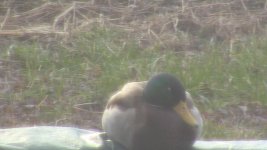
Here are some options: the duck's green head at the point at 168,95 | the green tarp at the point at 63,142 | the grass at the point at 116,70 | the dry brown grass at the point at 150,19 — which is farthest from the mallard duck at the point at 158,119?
the dry brown grass at the point at 150,19

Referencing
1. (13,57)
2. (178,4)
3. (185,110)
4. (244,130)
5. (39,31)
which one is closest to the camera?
(185,110)

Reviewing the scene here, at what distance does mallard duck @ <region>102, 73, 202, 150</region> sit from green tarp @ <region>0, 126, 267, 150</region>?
0.13 m

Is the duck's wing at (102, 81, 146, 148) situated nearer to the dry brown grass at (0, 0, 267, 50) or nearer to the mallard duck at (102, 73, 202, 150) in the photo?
the mallard duck at (102, 73, 202, 150)

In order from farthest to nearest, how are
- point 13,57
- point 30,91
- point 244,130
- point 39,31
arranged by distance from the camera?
1. point 39,31
2. point 13,57
3. point 30,91
4. point 244,130

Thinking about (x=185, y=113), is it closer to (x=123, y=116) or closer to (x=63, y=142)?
(x=123, y=116)

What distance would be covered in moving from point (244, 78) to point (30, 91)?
1464mm

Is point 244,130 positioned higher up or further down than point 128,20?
further down

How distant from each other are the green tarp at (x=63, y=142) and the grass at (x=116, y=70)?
25.7 inches

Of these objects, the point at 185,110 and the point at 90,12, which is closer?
the point at 185,110

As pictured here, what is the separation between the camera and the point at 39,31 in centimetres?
698

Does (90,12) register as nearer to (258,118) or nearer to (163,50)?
(163,50)

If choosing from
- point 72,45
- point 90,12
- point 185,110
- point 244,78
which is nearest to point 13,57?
point 72,45

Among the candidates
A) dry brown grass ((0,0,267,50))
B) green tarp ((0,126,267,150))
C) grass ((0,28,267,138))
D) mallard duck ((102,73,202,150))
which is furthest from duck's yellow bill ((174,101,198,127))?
dry brown grass ((0,0,267,50))

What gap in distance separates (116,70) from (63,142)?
148 centimetres
